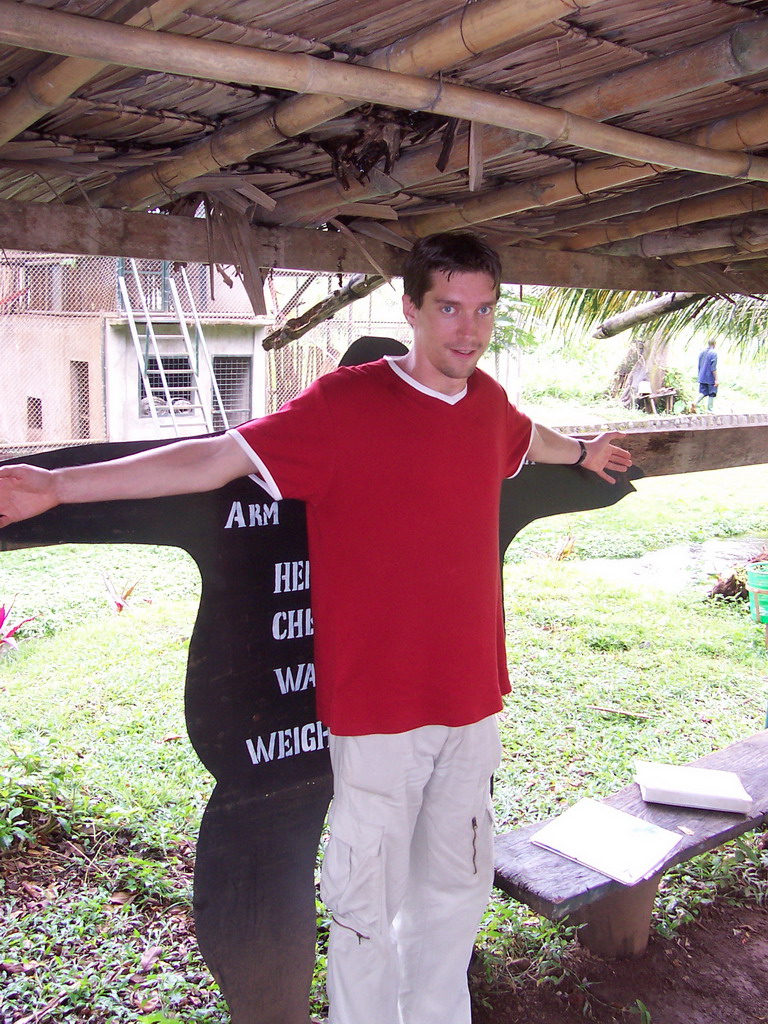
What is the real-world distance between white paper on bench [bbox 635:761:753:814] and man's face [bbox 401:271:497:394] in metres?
1.68

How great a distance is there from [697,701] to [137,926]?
3483 millimetres

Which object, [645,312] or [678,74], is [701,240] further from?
[645,312]

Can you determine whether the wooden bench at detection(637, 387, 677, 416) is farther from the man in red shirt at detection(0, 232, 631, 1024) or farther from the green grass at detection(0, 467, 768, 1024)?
the man in red shirt at detection(0, 232, 631, 1024)

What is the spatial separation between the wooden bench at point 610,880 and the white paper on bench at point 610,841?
3 cm

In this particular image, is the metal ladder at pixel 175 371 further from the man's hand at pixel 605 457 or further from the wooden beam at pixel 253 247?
the man's hand at pixel 605 457

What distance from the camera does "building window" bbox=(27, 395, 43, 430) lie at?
34.2 feet

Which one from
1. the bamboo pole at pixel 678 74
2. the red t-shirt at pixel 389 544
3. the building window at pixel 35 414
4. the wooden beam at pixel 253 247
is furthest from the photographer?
the building window at pixel 35 414

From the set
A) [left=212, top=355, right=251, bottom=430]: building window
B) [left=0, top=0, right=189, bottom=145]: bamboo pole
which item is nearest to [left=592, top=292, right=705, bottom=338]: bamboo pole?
[left=0, top=0, right=189, bottom=145]: bamboo pole

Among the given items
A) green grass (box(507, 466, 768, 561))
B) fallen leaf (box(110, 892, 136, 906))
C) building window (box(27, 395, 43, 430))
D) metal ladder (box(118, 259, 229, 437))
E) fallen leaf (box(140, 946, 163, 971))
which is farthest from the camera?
metal ladder (box(118, 259, 229, 437))

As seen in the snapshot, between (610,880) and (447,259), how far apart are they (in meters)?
1.83

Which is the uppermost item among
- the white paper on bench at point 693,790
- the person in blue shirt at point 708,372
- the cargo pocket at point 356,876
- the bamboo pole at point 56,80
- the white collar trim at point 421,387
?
the person in blue shirt at point 708,372

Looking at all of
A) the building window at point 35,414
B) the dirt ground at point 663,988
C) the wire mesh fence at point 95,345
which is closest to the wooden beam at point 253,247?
the dirt ground at point 663,988

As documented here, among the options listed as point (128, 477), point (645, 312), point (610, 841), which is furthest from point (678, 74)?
point (645, 312)

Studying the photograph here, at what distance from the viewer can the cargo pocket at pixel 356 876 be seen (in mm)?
2260
